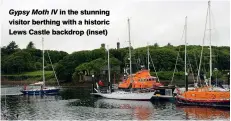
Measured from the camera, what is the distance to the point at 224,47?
175 m

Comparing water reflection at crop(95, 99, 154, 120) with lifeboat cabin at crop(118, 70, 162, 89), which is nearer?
water reflection at crop(95, 99, 154, 120)

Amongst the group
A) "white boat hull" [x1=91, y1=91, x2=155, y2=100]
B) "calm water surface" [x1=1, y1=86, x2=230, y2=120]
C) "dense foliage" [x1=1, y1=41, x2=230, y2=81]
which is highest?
"dense foliage" [x1=1, y1=41, x2=230, y2=81]

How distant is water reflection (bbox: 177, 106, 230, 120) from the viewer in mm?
47281

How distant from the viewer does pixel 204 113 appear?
165 ft

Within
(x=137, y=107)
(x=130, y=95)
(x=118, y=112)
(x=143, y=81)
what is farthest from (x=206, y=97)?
(x=143, y=81)

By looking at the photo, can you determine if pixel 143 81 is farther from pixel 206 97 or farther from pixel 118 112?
pixel 118 112

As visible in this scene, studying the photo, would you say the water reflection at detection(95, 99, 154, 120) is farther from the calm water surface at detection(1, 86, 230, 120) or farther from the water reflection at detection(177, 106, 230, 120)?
the water reflection at detection(177, 106, 230, 120)

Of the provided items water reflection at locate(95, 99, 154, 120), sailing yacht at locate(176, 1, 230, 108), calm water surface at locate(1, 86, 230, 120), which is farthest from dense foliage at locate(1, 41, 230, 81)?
sailing yacht at locate(176, 1, 230, 108)

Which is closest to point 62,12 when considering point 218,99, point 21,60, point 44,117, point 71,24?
point 71,24

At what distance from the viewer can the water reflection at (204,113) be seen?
4728 cm

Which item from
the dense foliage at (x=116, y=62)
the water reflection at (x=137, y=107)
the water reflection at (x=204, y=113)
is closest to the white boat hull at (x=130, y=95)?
the water reflection at (x=137, y=107)

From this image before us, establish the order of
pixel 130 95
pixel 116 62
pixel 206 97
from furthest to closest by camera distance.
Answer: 1. pixel 116 62
2. pixel 130 95
3. pixel 206 97

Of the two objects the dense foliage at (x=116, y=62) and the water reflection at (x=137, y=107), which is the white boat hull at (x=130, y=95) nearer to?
the water reflection at (x=137, y=107)

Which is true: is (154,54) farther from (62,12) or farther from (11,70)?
(62,12)
